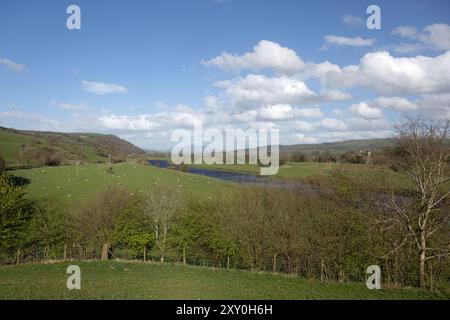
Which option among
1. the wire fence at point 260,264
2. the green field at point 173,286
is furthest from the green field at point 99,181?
the green field at point 173,286

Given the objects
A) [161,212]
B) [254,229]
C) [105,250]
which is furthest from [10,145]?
[254,229]

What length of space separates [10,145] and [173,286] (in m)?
110

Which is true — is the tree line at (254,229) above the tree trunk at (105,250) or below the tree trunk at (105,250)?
above

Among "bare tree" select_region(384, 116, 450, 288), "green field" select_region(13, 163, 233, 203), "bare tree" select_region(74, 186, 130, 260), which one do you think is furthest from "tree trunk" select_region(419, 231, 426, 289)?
"green field" select_region(13, 163, 233, 203)

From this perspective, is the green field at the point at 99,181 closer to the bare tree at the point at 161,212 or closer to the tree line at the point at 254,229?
the bare tree at the point at 161,212

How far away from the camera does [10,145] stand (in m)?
106

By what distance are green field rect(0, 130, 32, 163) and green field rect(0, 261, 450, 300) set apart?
88.0 meters

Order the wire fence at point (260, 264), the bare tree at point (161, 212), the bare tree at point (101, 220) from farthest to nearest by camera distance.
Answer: the bare tree at point (101, 220)
the bare tree at point (161, 212)
the wire fence at point (260, 264)

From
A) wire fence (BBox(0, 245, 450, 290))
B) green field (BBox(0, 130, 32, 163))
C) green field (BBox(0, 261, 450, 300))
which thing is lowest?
wire fence (BBox(0, 245, 450, 290))

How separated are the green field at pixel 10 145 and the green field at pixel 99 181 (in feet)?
75.6

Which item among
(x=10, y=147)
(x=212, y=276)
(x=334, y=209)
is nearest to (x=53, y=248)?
(x=212, y=276)

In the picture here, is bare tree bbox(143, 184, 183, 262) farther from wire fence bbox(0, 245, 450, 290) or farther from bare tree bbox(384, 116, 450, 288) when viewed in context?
bare tree bbox(384, 116, 450, 288)

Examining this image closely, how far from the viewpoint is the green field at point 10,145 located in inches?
3846

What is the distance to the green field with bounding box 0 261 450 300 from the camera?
51.5 feet
